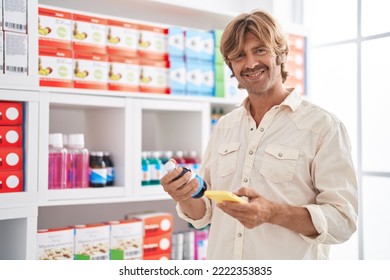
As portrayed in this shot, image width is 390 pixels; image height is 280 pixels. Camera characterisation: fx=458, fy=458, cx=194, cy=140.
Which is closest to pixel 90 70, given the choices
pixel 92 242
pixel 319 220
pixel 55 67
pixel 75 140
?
pixel 55 67

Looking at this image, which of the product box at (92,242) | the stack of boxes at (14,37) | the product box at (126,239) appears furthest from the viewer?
the product box at (126,239)

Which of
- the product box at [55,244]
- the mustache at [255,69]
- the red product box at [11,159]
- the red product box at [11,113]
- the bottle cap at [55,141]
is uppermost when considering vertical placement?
the mustache at [255,69]

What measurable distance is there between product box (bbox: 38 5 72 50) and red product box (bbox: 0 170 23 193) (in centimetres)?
65

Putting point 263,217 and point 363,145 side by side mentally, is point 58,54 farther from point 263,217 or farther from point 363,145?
point 363,145

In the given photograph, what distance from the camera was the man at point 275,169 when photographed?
159cm

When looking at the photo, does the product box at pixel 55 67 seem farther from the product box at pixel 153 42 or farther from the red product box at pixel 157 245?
the red product box at pixel 157 245

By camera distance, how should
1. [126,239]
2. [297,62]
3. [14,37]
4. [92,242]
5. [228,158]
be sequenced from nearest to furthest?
[228,158]
[14,37]
[92,242]
[126,239]
[297,62]

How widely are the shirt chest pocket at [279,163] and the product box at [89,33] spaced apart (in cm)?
119

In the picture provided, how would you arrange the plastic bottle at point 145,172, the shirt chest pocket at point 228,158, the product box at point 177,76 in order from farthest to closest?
1. the product box at point 177,76
2. the plastic bottle at point 145,172
3. the shirt chest pocket at point 228,158

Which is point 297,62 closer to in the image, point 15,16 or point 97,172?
point 97,172

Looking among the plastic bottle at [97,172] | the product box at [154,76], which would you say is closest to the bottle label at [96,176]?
the plastic bottle at [97,172]

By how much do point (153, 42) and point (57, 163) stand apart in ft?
2.90

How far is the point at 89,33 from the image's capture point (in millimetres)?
2434
